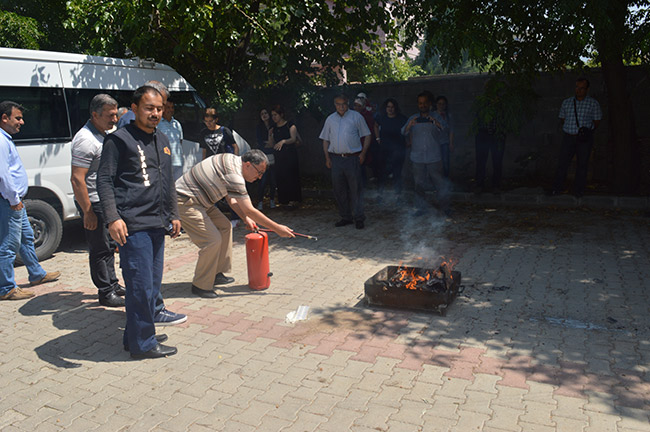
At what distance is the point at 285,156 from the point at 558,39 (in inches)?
213

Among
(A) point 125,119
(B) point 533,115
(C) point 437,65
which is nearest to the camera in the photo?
(A) point 125,119

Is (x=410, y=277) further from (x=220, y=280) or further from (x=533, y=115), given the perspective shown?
(x=533, y=115)

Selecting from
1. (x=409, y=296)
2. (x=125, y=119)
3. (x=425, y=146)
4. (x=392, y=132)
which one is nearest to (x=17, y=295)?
(x=125, y=119)

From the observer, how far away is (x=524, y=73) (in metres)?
9.63

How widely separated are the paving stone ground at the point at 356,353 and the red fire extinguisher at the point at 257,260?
0.15 meters

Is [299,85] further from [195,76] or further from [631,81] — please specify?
[631,81]

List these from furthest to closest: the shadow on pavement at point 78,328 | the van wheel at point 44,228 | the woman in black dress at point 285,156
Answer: the woman in black dress at point 285,156
the van wheel at point 44,228
the shadow on pavement at point 78,328

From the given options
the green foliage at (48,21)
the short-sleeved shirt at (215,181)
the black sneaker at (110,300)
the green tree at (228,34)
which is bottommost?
the black sneaker at (110,300)

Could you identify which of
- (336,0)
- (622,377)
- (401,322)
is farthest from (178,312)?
(336,0)

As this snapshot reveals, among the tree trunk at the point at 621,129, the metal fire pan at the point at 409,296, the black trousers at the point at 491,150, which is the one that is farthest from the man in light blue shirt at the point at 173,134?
the tree trunk at the point at 621,129

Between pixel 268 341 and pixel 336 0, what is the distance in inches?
352

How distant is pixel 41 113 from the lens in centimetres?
808

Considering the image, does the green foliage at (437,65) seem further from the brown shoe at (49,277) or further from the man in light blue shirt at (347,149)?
the brown shoe at (49,277)

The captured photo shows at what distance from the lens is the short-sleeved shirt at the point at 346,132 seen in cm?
909
